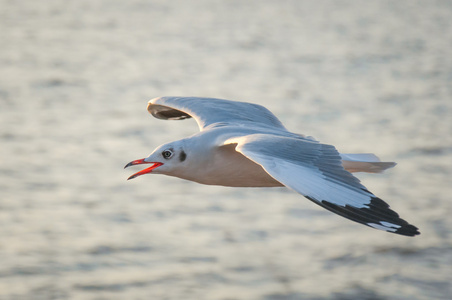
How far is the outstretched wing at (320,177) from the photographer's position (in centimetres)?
486

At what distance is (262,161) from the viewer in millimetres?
5262

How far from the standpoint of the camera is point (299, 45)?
65.8ft

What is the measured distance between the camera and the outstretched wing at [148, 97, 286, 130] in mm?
7004

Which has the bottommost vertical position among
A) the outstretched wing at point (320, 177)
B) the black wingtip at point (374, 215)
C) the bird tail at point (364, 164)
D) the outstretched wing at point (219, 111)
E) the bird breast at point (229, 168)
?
the black wingtip at point (374, 215)

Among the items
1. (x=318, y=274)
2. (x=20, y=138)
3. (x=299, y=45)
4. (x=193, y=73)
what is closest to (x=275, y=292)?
(x=318, y=274)

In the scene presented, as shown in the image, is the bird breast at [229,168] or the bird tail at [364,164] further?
the bird tail at [364,164]

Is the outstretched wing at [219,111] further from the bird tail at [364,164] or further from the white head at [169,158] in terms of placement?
the bird tail at [364,164]

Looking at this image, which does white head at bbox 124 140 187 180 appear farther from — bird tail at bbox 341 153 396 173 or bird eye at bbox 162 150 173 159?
bird tail at bbox 341 153 396 173

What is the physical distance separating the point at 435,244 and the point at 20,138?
266 inches


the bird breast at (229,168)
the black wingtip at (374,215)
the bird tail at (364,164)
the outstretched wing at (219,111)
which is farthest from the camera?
the outstretched wing at (219,111)

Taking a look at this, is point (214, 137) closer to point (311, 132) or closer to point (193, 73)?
point (311, 132)

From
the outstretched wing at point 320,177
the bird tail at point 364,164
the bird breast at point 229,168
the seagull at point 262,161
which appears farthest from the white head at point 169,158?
the bird tail at point 364,164

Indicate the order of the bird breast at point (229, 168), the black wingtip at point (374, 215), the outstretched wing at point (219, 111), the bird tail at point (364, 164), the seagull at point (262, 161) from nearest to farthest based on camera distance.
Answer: the black wingtip at point (374, 215) → the seagull at point (262, 161) → the bird breast at point (229, 168) → the bird tail at point (364, 164) → the outstretched wing at point (219, 111)

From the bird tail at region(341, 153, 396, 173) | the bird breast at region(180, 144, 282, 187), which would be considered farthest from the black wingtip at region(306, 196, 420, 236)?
the bird tail at region(341, 153, 396, 173)
